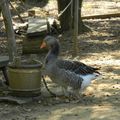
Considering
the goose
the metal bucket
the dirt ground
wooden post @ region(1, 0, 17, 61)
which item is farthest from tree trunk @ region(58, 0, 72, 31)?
the metal bucket

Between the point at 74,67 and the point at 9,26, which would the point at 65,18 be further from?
the point at 74,67

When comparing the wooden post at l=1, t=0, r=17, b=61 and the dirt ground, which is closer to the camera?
the dirt ground

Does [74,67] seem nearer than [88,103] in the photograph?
No

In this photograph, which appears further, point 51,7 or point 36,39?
point 51,7

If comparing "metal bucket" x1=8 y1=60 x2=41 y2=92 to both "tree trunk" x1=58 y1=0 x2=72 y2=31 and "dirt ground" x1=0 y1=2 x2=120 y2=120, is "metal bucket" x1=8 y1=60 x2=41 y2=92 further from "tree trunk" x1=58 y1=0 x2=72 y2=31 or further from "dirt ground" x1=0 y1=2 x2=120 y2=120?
"tree trunk" x1=58 y1=0 x2=72 y2=31

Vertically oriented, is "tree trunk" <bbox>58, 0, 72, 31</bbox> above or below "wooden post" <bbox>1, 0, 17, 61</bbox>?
below

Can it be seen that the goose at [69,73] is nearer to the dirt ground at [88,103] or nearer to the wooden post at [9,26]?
the dirt ground at [88,103]

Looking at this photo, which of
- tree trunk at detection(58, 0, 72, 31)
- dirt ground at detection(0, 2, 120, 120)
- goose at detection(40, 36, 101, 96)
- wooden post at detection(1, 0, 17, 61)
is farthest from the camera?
tree trunk at detection(58, 0, 72, 31)

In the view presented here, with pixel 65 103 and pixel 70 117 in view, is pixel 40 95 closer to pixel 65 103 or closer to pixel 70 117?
pixel 65 103

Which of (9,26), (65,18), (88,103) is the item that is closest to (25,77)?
(88,103)

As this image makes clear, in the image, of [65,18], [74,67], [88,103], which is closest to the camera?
[88,103]

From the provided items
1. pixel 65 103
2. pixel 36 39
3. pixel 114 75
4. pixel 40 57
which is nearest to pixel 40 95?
pixel 65 103

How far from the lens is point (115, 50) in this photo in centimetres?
1230

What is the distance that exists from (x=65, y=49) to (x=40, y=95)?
17.2 feet
